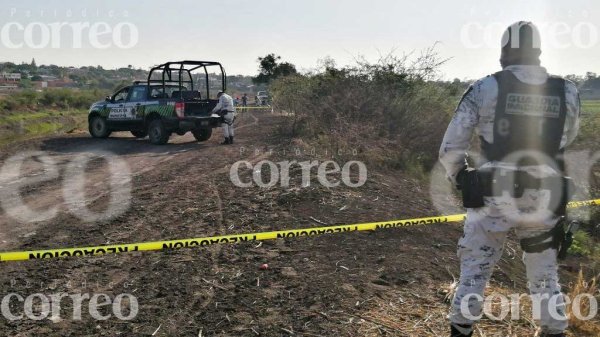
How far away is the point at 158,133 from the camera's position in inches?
504

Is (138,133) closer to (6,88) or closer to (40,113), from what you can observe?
(40,113)

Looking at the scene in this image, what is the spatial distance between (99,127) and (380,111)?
843 cm

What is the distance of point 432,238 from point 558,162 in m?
2.68

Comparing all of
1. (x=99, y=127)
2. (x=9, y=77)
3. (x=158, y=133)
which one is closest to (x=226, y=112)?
(x=158, y=133)

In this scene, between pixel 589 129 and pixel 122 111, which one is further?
pixel 589 129

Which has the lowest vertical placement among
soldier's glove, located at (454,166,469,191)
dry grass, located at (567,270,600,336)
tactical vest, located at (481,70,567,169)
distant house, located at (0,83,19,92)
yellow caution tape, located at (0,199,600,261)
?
dry grass, located at (567,270,600,336)

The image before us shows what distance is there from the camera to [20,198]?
22.9 ft

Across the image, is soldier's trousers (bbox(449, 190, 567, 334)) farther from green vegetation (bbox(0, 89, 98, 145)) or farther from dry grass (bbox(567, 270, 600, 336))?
green vegetation (bbox(0, 89, 98, 145))

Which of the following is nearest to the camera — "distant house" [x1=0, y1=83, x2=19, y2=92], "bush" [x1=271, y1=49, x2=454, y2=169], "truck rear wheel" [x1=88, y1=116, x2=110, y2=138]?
"bush" [x1=271, y1=49, x2=454, y2=169]

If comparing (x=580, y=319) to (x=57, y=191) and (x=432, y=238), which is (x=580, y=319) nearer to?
(x=432, y=238)

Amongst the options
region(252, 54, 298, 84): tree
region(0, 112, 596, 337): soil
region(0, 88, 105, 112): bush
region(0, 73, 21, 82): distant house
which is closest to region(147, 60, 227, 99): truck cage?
region(0, 112, 596, 337): soil

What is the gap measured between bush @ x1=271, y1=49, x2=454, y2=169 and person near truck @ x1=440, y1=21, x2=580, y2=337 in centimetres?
750

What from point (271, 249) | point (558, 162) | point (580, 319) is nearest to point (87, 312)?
point (271, 249)

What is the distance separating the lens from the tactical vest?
112 inches
